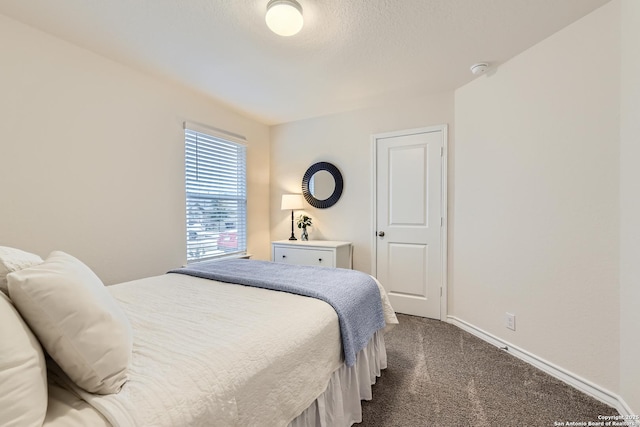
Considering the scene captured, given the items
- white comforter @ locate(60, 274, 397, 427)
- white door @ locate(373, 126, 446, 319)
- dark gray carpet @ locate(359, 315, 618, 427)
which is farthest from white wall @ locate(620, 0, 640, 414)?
white comforter @ locate(60, 274, 397, 427)

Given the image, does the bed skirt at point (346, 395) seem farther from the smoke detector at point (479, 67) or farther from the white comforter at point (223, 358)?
the smoke detector at point (479, 67)

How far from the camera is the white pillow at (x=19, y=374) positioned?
1.87 feet

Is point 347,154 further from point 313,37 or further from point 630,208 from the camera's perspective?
point 630,208

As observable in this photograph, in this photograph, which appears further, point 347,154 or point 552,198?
point 347,154

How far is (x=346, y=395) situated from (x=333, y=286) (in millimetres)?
563

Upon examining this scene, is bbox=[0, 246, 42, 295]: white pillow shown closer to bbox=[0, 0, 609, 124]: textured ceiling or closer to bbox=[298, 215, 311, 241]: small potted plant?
bbox=[0, 0, 609, 124]: textured ceiling

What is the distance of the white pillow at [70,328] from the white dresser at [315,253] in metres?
2.45

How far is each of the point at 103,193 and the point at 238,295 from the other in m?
1.62

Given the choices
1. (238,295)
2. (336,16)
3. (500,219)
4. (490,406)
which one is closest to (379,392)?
(490,406)

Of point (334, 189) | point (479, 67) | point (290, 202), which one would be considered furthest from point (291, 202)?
point (479, 67)

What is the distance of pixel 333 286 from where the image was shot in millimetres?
1653

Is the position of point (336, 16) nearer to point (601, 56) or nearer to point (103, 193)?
point (601, 56)

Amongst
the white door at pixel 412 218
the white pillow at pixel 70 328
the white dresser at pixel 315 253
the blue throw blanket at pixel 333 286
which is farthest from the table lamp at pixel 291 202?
the white pillow at pixel 70 328

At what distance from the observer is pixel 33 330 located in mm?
737
